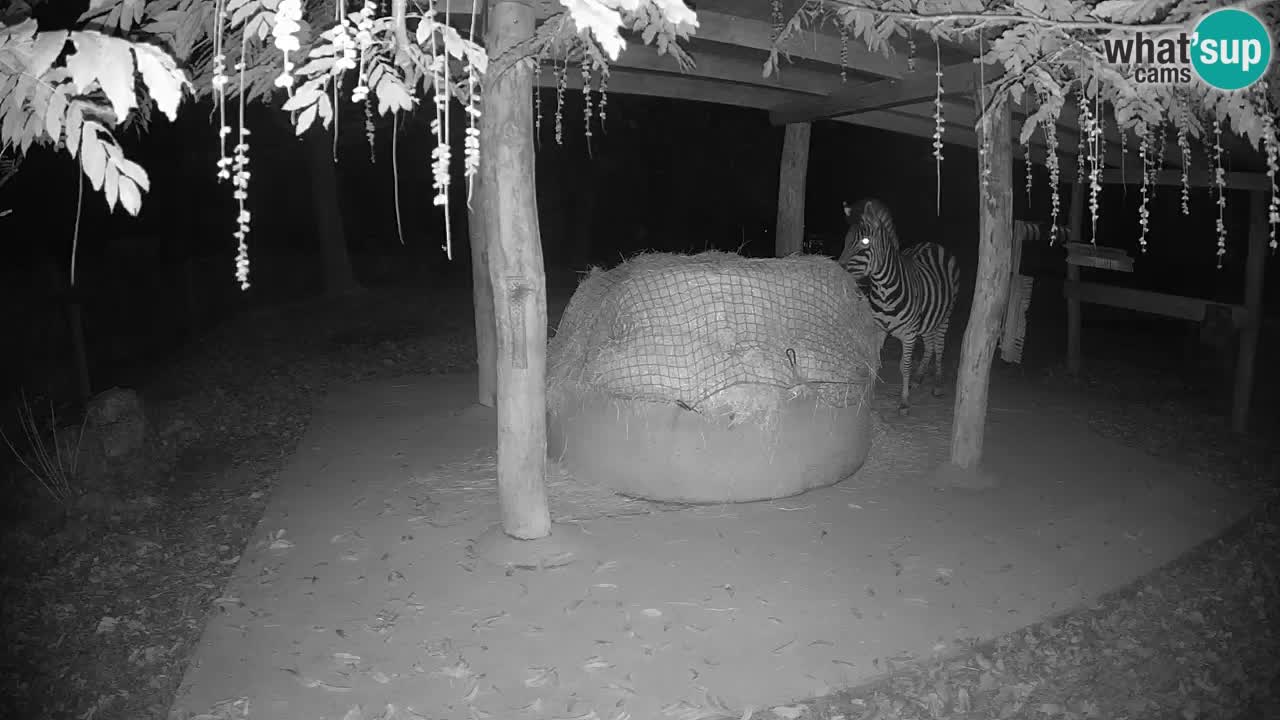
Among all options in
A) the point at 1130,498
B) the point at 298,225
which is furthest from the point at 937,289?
the point at 298,225

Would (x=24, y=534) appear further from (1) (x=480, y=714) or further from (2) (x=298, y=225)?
(2) (x=298, y=225)

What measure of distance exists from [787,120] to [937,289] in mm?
2233

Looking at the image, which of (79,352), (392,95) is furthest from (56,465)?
(392,95)

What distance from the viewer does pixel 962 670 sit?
3602 mm

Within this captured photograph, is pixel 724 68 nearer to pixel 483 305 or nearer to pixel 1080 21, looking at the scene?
pixel 483 305

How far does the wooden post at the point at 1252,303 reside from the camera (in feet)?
22.5

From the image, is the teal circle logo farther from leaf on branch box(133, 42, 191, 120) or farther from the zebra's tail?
the zebra's tail

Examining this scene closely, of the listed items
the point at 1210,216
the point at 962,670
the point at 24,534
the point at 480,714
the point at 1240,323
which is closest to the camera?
the point at 480,714

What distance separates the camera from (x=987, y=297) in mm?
5758

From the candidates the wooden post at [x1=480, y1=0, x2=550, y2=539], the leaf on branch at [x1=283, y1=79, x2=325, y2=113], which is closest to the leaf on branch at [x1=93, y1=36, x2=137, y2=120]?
the leaf on branch at [x1=283, y1=79, x2=325, y2=113]

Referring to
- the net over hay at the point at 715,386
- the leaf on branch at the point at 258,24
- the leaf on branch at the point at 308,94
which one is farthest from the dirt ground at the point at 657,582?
the leaf on branch at the point at 258,24

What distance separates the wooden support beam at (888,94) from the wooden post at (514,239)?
2.61 m

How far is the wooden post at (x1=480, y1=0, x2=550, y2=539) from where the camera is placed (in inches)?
172

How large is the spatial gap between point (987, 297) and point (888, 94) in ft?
5.99
